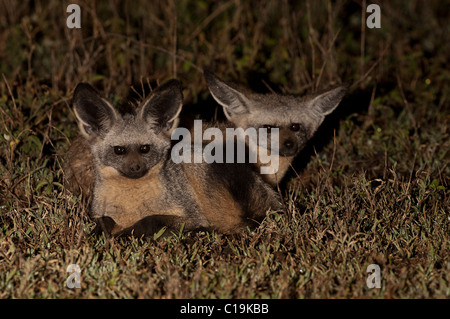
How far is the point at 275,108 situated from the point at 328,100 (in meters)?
0.58

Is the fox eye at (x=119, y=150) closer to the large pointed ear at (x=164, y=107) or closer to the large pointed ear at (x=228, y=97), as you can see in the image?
the large pointed ear at (x=164, y=107)

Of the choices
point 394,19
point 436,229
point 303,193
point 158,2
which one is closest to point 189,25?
point 158,2

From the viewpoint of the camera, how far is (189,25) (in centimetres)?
910

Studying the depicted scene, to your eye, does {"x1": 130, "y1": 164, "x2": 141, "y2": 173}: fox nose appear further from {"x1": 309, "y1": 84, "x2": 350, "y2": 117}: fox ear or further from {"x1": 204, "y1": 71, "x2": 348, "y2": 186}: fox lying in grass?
{"x1": 309, "y1": 84, "x2": 350, "y2": 117}: fox ear

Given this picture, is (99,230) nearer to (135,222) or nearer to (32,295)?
(135,222)

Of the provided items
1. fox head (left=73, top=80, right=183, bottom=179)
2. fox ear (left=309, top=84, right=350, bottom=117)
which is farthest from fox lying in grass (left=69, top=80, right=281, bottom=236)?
fox ear (left=309, top=84, right=350, bottom=117)

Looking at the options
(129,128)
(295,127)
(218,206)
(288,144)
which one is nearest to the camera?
(218,206)

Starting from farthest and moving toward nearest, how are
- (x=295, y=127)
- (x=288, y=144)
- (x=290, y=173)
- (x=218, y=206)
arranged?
(x=290, y=173) < (x=295, y=127) < (x=288, y=144) < (x=218, y=206)

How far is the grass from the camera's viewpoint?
3.92m

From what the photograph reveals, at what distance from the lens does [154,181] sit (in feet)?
16.0

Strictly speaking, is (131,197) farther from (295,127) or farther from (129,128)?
(295,127)

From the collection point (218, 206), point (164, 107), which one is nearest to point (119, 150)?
point (164, 107)

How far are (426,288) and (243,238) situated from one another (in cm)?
144

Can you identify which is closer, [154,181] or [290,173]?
[154,181]
